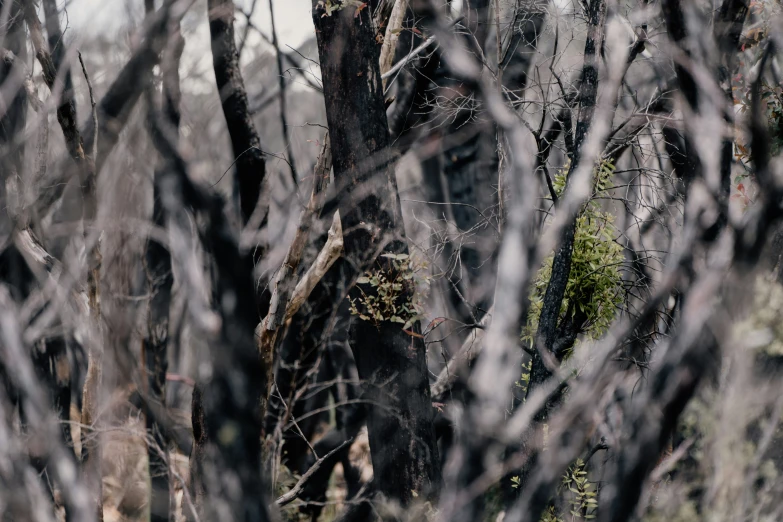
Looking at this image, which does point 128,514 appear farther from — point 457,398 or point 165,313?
point 457,398

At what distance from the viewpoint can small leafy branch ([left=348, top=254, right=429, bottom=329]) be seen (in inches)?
226

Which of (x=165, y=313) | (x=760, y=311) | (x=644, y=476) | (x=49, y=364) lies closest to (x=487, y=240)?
(x=760, y=311)

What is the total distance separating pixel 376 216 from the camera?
5883mm

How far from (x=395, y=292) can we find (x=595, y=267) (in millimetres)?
1616

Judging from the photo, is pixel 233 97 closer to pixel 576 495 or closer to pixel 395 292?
pixel 395 292

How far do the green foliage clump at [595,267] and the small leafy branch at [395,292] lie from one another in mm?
1098

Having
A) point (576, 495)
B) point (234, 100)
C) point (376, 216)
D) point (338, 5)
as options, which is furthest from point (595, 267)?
point (234, 100)

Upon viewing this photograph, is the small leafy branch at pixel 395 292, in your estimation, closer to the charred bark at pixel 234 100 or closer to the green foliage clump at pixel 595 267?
the green foliage clump at pixel 595 267

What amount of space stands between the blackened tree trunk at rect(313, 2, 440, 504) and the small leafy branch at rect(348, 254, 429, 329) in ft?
0.31

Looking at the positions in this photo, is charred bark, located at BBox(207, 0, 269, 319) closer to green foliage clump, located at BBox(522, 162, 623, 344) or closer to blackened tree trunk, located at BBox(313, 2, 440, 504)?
blackened tree trunk, located at BBox(313, 2, 440, 504)

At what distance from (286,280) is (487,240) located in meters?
2.12

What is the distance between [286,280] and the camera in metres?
6.38

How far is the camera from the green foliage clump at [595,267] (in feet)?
17.3

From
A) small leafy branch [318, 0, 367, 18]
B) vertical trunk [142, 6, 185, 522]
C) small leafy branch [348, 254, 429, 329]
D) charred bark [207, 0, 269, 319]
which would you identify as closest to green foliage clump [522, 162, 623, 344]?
small leafy branch [348, 254, 429, 329]
